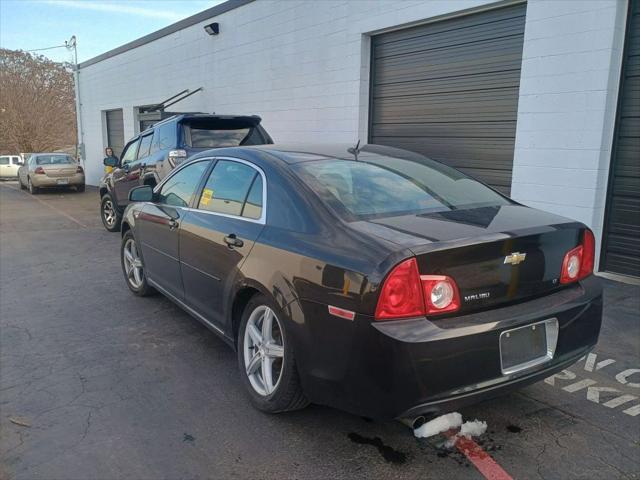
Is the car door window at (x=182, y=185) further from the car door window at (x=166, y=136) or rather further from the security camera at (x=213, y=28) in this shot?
the security camera at (x=213, y=28)

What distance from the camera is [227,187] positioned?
3.83 metres

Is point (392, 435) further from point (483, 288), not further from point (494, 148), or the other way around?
A: point (494, 148)

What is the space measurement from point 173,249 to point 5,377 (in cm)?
148

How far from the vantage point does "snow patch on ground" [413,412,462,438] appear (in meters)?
2.92

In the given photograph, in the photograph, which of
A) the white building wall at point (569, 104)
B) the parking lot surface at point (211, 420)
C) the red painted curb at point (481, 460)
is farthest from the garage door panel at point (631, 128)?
the red painted curb at point (481, 460)

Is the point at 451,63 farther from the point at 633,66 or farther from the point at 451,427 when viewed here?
the point at 451,427

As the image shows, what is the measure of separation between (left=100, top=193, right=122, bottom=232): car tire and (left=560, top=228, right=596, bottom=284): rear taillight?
879 centimetres

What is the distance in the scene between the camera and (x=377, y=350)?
7.82ft

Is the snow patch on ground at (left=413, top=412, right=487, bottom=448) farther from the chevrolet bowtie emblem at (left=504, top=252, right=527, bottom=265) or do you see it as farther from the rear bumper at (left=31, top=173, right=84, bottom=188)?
the rear bumper at (left=31, top=173, right=84, bottom=188)

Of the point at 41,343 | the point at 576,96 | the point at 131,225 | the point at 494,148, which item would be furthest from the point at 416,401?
the point at 494,148

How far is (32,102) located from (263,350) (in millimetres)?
44982

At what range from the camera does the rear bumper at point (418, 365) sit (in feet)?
7.74

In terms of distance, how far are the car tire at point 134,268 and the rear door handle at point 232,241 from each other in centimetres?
212

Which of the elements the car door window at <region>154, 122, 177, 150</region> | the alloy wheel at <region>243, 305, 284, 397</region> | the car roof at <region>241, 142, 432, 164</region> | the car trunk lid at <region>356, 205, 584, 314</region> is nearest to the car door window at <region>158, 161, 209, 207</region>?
the car roof at <region>241, 142, 432, 164</region>
